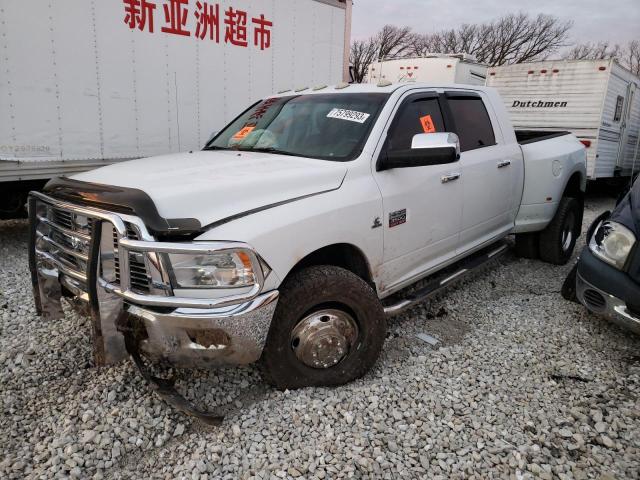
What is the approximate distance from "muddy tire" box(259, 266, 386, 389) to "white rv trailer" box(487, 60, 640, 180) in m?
8.32

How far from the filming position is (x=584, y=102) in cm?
945

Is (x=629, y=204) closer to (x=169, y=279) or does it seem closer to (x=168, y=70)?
(x=169, y=279)

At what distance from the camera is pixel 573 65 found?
31.5ft

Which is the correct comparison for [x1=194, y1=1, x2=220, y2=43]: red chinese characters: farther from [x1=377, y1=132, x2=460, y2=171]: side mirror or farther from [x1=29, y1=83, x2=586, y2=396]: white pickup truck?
[x1=377, y1=132, x2=460, y2=171]: side mirror

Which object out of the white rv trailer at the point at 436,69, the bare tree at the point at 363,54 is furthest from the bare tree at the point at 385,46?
the white rv trailer at the point at 436,69

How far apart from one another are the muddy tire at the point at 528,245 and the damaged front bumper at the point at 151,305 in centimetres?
396

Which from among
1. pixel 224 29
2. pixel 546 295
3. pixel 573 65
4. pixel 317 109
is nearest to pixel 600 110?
pixel 573 65

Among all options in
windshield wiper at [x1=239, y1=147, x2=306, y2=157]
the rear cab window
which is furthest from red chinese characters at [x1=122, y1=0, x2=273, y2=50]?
the rear cab window

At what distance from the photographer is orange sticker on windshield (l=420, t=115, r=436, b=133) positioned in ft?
11.8

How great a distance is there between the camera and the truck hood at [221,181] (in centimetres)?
237

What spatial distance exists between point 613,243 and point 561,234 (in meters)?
1.97

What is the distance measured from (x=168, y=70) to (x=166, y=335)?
4.21 metres

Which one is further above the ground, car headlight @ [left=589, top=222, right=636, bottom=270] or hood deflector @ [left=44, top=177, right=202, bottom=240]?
hood deflector @ [left=44, top=177, right=202, bottom=240]

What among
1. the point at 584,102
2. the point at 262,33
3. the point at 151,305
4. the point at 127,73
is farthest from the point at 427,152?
the point at 584,102
